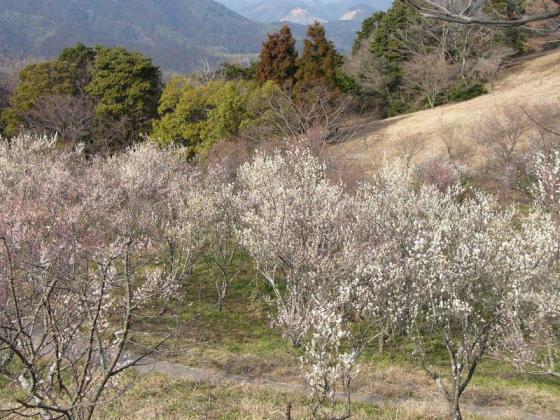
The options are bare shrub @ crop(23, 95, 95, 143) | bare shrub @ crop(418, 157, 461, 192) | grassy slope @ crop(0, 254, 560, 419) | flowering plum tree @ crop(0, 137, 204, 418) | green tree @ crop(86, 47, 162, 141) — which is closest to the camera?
flowering plum tree @ crop(0, 137, 204, 418)

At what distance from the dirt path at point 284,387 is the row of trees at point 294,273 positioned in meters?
0.75

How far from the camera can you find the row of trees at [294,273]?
695 centimetres

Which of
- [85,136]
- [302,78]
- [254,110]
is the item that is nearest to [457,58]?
[302,78]

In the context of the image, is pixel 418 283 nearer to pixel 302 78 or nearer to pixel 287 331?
pixel 287 331

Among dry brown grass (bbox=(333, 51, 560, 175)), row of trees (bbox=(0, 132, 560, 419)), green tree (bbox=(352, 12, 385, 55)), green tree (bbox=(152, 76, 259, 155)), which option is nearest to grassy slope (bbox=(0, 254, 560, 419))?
row of trees (bbox=(0, 132, 560, 419))

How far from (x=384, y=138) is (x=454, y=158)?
6.19 metres

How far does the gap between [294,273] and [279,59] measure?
27.4 m

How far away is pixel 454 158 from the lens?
108ft

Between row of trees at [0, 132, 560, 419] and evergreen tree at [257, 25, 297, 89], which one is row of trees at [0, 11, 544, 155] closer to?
evergreen tree at [257, 25, 297, 89]

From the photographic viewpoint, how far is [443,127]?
36125 millimetres

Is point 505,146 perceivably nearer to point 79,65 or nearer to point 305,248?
point 305,248

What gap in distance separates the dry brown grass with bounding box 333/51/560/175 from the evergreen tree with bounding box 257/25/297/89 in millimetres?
6872

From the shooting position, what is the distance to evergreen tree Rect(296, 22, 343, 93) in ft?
114

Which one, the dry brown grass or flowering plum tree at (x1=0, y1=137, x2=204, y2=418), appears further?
the dry brown grass
